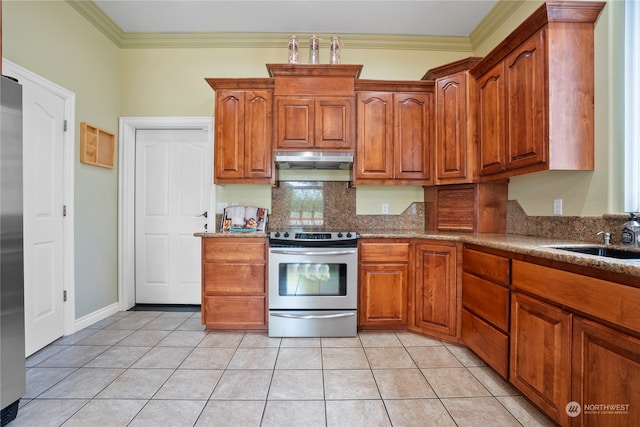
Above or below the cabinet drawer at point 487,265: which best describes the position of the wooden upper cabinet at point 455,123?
above

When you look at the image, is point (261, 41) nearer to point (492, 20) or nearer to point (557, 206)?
point (492, 20)

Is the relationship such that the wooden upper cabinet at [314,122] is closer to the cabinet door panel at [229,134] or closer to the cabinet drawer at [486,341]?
the cabinet door panel at [229,134]

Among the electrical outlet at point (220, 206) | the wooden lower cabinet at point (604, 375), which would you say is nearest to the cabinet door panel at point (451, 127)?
the wooden lower cabinet at point (604, 375)

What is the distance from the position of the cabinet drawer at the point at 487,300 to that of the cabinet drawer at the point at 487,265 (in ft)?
0.14

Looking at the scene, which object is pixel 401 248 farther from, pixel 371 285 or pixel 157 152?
pixel 157 152

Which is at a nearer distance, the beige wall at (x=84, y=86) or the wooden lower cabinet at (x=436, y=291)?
the beige wall at (x=84, y=86)

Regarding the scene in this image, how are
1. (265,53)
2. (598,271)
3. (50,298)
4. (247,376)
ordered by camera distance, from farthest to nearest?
(265,53) < (50,298) < (247,376) < (598,271)

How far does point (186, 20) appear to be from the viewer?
120 inches

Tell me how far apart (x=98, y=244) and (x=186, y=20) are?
7.89ft

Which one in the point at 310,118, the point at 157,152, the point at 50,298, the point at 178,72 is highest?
the point at 178,72

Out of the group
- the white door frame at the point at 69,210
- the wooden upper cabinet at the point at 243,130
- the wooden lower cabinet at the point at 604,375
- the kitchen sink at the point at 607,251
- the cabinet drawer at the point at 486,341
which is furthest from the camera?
the wooden upper cabinet at the point at 243,130

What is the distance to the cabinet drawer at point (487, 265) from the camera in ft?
6.07

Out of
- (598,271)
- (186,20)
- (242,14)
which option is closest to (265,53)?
(242,14)

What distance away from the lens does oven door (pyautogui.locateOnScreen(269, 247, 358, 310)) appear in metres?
2.62
